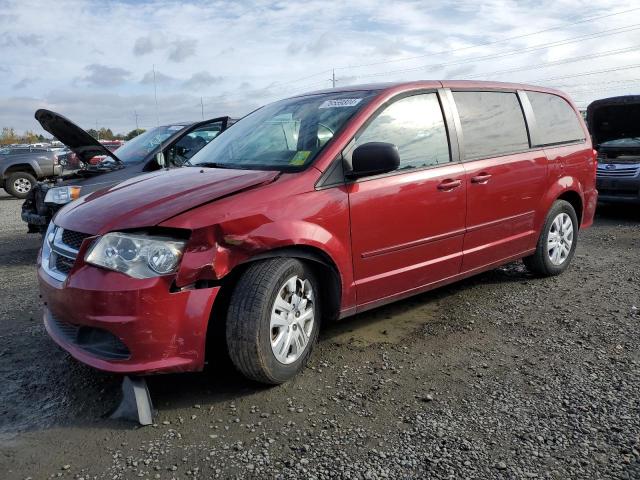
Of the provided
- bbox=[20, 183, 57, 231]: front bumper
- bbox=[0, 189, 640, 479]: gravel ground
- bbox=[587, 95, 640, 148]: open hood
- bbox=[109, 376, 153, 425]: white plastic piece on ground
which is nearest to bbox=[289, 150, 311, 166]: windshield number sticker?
bbox=[0, 189, 640, 479]: gravel ground

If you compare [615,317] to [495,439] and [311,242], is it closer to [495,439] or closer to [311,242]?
[495,439]

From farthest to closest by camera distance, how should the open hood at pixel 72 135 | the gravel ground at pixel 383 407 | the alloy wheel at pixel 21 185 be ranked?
1. the alloy wheel at pixel 21 185
2. the open hood at pixel 72 135
3. the gravel ground at pixel 383 407

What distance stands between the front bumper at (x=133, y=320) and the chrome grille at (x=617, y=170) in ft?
27.1

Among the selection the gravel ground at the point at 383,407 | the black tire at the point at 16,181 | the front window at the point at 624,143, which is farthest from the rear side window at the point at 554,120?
the black tire at the point at 16,181

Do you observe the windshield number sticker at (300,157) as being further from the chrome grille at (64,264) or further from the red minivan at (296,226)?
the chrome grille at (64,264)

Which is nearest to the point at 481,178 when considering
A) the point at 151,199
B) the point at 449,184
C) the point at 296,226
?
the point at 449,184

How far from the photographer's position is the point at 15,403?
122 inches

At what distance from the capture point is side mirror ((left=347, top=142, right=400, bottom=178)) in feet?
11.0

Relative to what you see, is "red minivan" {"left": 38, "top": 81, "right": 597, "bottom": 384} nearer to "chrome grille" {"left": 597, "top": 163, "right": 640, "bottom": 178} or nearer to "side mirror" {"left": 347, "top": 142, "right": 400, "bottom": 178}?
"side mirror" {"left": 347, "top": 142, "right": 400, "bottom": 178}

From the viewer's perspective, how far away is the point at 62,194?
→ 6.08m

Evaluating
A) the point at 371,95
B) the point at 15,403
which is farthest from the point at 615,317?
the point at 15,403

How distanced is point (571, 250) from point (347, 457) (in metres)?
3.94

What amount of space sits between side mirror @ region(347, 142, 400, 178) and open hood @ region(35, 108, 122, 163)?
4.29 m

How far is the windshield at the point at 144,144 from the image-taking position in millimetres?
7074
